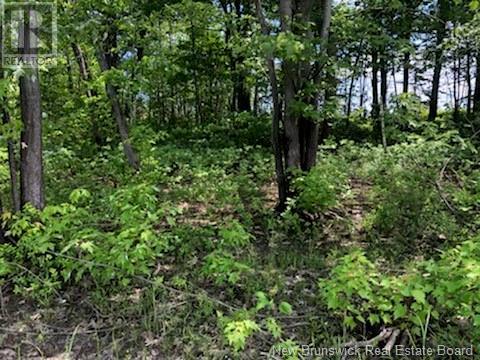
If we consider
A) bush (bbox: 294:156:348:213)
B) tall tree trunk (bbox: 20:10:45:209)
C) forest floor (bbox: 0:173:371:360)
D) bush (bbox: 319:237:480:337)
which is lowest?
forest floor (bbox: 0:173:371:360)

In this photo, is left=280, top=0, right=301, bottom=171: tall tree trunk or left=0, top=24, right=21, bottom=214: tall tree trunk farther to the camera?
left=280, top=0, right=301, bottom=171: tall tree trunk

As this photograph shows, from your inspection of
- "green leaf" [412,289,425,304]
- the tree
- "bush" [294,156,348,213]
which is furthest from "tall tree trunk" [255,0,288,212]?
"green leaf" [412,289,425,304]

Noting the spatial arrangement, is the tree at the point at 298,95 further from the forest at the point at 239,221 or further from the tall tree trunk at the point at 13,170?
the tall tree trunk at the point at 13,170

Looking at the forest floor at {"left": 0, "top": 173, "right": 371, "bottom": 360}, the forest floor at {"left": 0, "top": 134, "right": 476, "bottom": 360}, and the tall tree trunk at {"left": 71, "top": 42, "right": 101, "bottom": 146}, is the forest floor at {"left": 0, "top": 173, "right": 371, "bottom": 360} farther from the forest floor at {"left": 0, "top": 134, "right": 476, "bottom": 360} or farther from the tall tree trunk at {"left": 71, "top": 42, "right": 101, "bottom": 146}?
the tall tree trunk at {"left": 71, "top": 42, "right": 101, "bottom": 146}

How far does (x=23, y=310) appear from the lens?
2766mm

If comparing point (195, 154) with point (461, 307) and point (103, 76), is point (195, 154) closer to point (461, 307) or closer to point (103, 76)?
point (103, 76)

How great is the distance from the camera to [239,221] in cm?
402

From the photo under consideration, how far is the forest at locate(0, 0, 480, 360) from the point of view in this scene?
2.31 meters

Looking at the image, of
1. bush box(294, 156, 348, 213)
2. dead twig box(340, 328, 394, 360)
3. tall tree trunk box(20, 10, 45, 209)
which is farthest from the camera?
bush box(294, 156, 348, 213)

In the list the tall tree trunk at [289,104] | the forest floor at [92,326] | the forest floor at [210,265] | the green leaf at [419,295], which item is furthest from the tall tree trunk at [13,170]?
the green leaf at [419,295]

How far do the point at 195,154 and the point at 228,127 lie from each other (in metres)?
2.46

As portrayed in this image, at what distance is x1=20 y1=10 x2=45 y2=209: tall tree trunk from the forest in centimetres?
1

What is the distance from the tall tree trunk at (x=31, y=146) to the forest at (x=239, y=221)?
0.01 meters

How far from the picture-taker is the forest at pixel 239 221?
2.31 m
